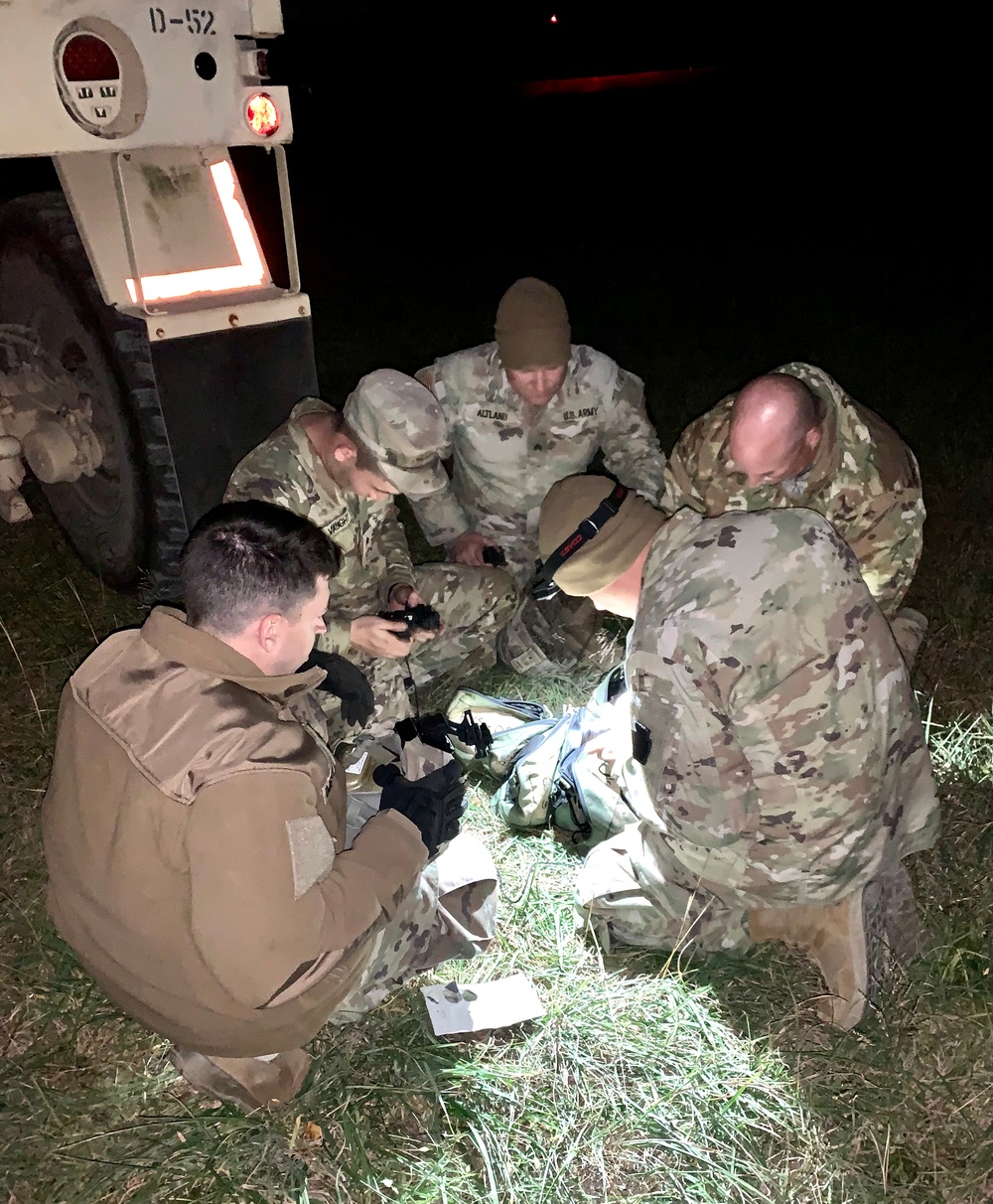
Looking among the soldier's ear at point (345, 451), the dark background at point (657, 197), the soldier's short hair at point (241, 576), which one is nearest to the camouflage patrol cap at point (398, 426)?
the soldier's ear at point (345, 451)

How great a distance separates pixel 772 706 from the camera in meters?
2.19

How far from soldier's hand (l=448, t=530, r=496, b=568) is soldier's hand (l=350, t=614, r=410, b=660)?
84 cm

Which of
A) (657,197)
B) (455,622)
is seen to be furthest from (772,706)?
(657,197)

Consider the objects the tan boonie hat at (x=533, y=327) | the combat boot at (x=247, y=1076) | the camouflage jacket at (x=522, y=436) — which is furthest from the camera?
the camouflage jacket at (x=522, y=436)

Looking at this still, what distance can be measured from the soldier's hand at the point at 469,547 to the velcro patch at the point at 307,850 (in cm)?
239

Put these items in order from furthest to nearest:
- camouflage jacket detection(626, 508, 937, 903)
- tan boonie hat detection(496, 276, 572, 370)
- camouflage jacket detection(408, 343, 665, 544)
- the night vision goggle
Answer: camouflage jacket detection(408, 343, 665, 544)
tan boonie hat detection(496, 276, 572, 370)
the night vision goggle
camouflage jacket detection(626, 508, 937, 903)

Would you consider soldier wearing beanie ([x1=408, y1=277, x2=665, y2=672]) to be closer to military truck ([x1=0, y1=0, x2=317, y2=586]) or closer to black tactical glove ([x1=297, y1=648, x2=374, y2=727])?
military truck ([x1=0, y1=0, x2=317, y2=586])

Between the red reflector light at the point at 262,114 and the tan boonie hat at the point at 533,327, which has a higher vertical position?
the red reflector light at the point at 262,114

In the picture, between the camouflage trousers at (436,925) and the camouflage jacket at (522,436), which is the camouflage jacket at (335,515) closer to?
the camouflage jacket at (522,436)

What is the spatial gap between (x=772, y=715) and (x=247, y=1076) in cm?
145

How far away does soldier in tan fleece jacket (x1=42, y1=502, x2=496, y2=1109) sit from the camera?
175cm

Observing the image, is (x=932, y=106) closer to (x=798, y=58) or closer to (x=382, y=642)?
(x=798, y=58)

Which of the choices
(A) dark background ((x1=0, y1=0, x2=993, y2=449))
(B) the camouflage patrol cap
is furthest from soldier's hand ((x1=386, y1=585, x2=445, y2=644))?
(A) dark background ((x1=0, y1=0, x2=993, y2=449))

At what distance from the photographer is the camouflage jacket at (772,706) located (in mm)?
2148
